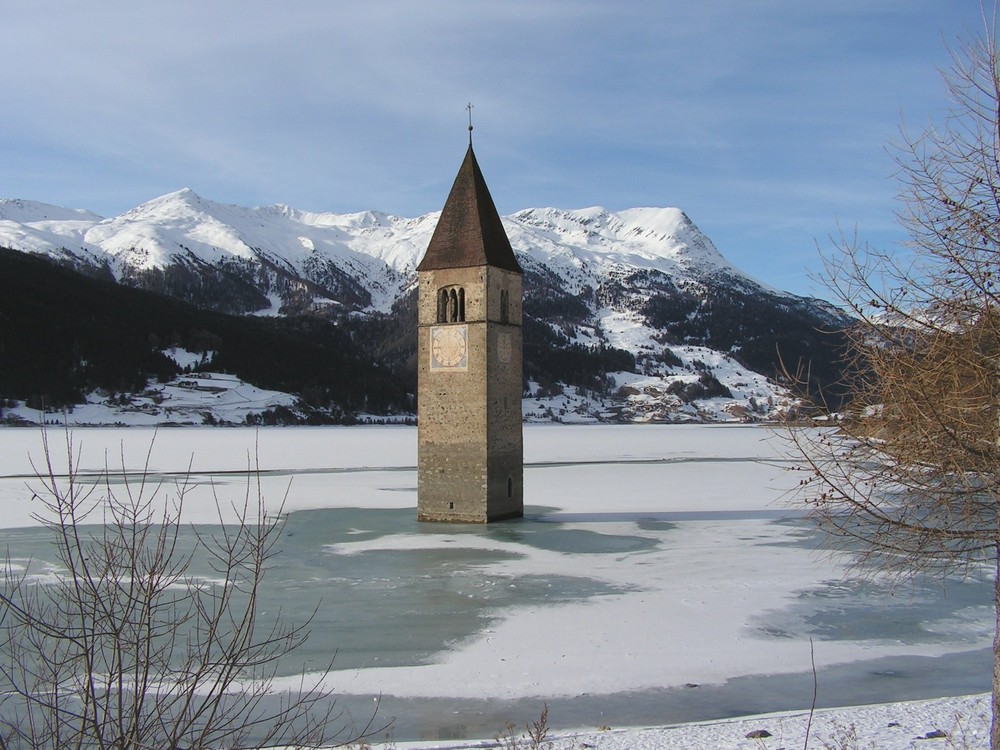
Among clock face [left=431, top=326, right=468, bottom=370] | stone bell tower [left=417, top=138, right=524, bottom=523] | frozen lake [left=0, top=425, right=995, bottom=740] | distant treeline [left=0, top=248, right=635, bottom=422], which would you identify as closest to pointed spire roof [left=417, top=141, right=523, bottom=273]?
stone bell tower [left=417, top=138, right=524, bottom=523]

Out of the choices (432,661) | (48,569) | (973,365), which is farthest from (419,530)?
(973,365)

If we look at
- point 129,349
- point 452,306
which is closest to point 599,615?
point 452,306

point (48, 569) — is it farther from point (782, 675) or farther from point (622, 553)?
point (782, 675)

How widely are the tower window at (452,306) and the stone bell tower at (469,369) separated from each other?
3cm

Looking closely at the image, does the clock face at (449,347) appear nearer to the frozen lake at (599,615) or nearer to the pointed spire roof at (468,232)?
the pointed spire roof at (468,232)

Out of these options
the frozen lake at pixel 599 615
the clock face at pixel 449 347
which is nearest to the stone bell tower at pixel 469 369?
the clock face at pixel 449 347

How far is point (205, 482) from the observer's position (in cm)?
3891

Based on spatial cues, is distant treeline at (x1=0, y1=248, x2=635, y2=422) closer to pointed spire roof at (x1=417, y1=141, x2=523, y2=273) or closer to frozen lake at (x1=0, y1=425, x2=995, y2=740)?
pointed spire roof at (x1=417, y1=141, x2=523, y2=273)

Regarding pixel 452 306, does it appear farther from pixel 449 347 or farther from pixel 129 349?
pixel 129 349

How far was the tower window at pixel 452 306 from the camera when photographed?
2997cm

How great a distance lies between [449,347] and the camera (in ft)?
97.2

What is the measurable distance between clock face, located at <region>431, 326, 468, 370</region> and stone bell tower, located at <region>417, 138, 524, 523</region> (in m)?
0.03

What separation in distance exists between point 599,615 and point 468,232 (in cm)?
1699

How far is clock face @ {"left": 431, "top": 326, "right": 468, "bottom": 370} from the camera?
2939 centimetres
